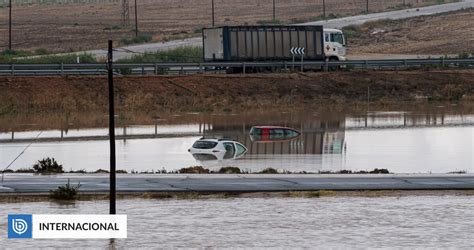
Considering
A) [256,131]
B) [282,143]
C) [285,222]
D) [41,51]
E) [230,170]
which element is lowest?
[285,222]

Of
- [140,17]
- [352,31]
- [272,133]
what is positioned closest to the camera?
[272,133]

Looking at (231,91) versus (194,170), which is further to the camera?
(231,91)

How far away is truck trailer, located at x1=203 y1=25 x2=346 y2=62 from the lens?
89562 mm

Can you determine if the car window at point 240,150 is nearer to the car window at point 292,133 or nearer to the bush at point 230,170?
the bush at point 230,170

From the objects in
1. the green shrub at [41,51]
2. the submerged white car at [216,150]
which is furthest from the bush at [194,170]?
the green shrub at [41,51]

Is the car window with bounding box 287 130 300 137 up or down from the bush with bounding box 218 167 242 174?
up

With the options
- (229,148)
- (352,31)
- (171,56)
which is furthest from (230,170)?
(352,31)

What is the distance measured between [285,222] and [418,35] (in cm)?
10525

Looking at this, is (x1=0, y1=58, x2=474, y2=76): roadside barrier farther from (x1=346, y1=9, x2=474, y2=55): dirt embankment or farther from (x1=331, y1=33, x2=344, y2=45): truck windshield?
(x1=346, y1=9, x2=474, y2=55): dirt embankment

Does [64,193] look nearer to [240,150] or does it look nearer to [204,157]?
[204,157]

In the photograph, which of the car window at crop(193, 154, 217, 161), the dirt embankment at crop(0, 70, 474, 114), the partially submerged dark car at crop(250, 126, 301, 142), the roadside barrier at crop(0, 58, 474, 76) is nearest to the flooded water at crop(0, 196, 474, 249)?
the car window at crop(193, 154, 217, 161)

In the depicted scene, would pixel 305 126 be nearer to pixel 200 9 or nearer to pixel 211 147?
pixel 211 147

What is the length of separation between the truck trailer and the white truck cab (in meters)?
0.08

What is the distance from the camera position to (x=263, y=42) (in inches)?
3573
